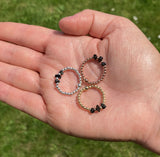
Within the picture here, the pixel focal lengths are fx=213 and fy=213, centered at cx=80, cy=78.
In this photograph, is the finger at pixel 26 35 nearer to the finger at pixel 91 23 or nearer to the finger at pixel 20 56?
the finger at pixel 20 56

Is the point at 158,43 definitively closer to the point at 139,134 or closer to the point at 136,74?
the point at 136,74

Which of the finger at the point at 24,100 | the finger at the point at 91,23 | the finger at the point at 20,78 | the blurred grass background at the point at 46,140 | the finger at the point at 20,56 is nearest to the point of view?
the finger at the point at 91,23

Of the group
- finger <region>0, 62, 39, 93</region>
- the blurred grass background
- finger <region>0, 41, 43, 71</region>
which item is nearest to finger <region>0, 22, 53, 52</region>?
finger <region>0, 41, 43, 71</region>

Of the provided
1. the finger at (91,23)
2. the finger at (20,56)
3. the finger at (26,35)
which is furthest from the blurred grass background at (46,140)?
the finger at (91,23)

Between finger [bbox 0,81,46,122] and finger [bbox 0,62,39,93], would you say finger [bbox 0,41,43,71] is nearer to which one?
finger [bbox 0,62,39,93]

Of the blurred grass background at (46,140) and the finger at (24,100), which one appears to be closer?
the finger at (24,100)
